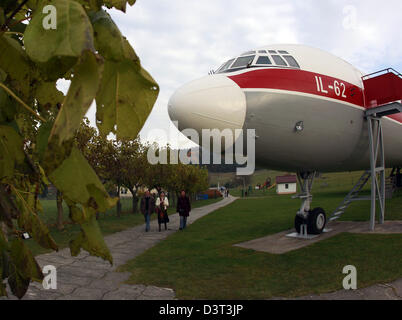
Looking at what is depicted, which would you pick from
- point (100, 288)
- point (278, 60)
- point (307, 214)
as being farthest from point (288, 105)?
point (100, 288)

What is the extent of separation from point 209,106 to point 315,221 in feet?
21.2

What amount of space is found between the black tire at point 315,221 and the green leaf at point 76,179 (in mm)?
10952

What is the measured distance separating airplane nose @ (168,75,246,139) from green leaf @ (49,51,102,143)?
234 inches

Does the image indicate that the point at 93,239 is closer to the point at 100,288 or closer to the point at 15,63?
the point at 15,63

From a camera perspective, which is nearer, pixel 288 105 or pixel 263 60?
pixel 288 105

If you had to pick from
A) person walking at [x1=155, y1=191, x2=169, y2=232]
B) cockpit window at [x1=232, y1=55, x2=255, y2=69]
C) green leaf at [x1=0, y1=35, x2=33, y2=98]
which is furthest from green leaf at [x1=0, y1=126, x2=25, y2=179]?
person walking at [x1=155, y1=191, x2=169, y2=232]

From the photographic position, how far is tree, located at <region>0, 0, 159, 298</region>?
1.52ft

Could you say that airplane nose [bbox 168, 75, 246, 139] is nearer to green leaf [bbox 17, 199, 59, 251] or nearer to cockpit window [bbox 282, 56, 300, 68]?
cockpit window [bbox 282, 56, 300, 68]

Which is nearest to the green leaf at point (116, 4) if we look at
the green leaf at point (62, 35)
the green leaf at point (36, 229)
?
the green leaf at point (62, 35)

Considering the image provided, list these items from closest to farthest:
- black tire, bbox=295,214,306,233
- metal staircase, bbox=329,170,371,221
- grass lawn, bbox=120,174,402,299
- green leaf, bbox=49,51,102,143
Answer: green leaf, bbox=49,51,102,143, grass lawn, bbox=120,174,402,299, black tire, bbox=295,214,306,233, metal staircase, bbox=329,170,371,221

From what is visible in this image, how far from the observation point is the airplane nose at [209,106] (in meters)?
6.40

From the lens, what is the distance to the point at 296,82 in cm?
772

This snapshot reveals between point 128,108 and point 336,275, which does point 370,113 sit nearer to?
point 336,275
